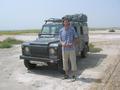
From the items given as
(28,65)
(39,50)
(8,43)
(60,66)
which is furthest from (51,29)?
(8,43)

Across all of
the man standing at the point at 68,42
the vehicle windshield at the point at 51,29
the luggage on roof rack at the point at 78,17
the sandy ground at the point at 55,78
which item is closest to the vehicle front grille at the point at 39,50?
the sandy ground at the point at 55,78

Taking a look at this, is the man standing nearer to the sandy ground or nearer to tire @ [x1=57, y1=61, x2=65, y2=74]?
tire @ [x1=57, y1=61, x2=65, y2=74]

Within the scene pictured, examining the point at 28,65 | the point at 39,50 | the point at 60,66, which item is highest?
the point at 39,50

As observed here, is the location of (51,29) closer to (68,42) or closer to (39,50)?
(39,50)

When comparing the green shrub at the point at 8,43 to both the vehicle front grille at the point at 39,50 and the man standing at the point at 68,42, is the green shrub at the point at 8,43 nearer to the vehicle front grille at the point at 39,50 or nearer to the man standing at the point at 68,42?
the vehicle front grille at the point at 39,50

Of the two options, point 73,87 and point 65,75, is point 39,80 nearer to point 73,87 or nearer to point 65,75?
point 65,75

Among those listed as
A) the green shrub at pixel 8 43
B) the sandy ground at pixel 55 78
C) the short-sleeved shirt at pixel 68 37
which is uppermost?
the short-sleeved shirt at pixel 68 37

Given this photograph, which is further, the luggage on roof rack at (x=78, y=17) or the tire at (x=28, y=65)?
the luggage on roof rack at (x=78, y=17)

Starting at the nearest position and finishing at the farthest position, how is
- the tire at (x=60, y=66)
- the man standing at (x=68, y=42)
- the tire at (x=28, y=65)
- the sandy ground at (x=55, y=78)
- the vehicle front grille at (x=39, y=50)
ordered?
the sandy ground at (x=55, y=78), the man standing at (x=68, y=42), the tire at (x=60, y=66), the vehicle front grille at (x=39, y=50), the tire at (x=28, y=65)

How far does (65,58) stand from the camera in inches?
400

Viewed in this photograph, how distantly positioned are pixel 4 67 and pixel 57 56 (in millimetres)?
3404

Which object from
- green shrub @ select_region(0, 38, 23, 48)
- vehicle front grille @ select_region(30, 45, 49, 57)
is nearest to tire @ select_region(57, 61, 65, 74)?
vehicle front grille @ select_region(30, 45, 49, 57)

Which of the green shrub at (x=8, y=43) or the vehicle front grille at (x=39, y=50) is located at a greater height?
the vehicle front grille at (x=39, y=50)

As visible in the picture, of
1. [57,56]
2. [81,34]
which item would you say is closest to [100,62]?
[81,34]
